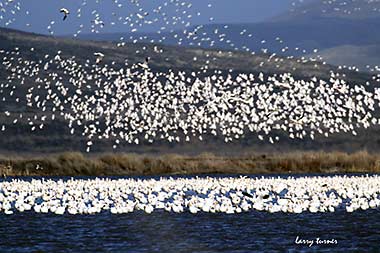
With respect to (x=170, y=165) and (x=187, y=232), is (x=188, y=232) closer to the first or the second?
(x=187, y=232)

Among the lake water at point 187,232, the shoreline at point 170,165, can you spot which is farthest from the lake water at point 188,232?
the shoreline at point 170,165

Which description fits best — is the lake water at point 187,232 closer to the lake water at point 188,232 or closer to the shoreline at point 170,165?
the lake water at point 188,232

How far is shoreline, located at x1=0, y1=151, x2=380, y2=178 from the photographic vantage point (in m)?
69.3

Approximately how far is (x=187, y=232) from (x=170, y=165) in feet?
121

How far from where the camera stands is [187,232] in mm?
33875

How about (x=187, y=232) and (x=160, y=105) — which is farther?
(x=160, y=105)

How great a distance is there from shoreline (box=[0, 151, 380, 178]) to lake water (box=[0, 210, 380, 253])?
2971 centimetres

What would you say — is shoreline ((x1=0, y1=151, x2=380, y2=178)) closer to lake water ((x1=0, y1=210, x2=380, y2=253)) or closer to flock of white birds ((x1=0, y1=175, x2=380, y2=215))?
flock of white birds ((x1=0, y1=175, x2=380, y2=215))

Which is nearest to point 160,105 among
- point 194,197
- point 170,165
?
point 170,165

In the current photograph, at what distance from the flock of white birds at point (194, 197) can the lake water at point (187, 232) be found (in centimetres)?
100

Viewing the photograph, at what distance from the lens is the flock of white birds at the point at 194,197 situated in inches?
1574

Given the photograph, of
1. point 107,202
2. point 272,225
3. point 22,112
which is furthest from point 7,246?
point 22,112

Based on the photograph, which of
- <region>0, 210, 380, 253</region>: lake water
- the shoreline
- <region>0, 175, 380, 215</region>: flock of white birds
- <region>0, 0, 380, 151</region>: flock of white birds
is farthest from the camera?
<region>0, 0, 380, 151</region>: flock of white birds

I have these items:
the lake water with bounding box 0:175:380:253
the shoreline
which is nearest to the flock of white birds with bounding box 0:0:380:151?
the shoreline
